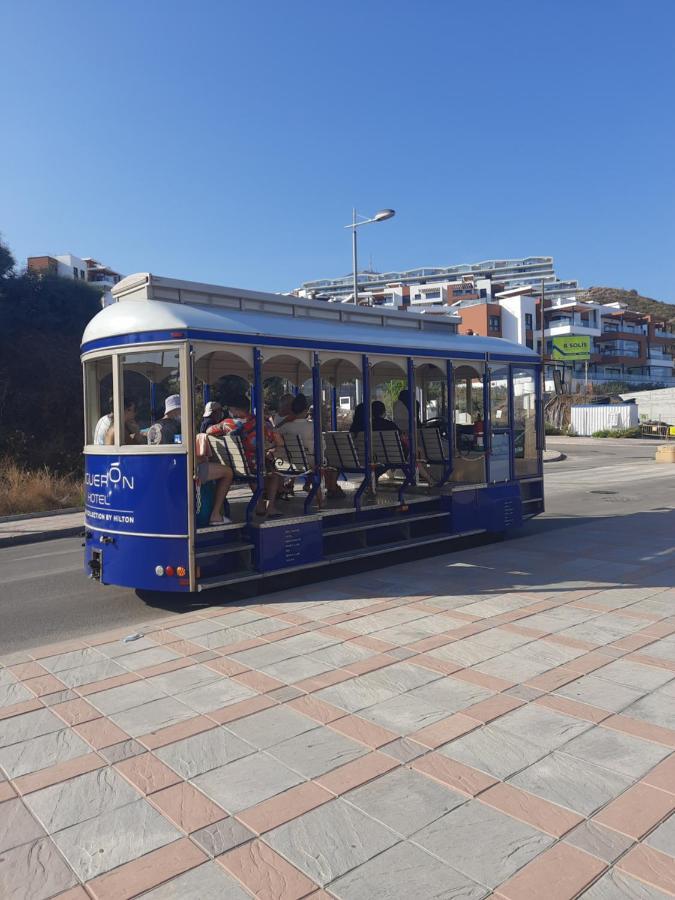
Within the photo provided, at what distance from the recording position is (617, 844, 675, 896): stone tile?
2.84 meters

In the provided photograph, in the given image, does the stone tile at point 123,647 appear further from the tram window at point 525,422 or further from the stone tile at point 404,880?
the tram window at point 525,422

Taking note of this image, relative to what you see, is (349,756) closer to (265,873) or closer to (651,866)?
(265,873)

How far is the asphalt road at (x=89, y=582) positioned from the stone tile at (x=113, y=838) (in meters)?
3.18

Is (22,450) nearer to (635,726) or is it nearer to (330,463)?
(330,463)

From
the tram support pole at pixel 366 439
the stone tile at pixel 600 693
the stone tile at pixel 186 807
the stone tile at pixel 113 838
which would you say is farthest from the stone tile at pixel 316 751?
the tram support pole at pixel 366 439

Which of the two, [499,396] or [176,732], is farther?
[499,396]

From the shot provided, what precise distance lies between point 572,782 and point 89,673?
3567 millimetres

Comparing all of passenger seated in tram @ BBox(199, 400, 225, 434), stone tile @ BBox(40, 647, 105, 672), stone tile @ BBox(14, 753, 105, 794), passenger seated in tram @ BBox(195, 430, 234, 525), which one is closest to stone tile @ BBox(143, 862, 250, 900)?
stone tile @ BBox(14, 753, 105, 794)

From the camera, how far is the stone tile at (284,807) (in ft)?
11.0

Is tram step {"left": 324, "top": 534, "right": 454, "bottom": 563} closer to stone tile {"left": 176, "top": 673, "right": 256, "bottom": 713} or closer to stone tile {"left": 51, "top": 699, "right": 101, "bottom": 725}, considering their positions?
stone tile {"left": 176, "top": 673, "right": 256, "bottom": 713}

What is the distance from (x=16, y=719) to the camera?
461 cm

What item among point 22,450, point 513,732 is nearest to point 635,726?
point 513,732

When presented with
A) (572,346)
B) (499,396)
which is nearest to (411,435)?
(499,396)

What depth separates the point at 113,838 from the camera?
10.7ft
